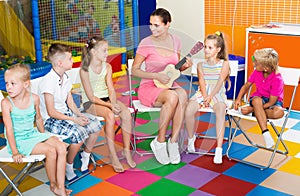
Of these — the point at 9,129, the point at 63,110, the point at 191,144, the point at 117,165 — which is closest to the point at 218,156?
the point at 191,144

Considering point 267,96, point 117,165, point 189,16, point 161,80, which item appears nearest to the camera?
point 161,80

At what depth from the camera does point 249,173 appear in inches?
137

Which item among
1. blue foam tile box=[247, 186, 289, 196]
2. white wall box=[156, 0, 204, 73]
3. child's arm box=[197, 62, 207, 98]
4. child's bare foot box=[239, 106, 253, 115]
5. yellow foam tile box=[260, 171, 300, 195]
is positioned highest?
white wall box=[156, 0, 204, 73]

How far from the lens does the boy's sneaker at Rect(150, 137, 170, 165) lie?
358 centimetres

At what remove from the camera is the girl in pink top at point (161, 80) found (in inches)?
123

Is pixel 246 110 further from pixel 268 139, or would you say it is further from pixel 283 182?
pixel 283 182

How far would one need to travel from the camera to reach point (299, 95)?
16.5 feet

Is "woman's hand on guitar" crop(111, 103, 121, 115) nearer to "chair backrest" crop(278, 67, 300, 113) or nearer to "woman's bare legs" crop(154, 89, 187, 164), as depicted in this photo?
"woman's bare legs" crop(154, 89, 187, 164)

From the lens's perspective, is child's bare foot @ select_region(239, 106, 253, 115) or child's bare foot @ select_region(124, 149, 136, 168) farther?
child's bare foot @ select_region(239, 106, 253, 115)

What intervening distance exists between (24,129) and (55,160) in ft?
1.05

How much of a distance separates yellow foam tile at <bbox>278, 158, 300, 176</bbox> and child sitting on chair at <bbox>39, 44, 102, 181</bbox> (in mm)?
1659

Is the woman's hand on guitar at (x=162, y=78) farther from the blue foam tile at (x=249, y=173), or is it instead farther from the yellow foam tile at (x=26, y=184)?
the yellow foam tile at (x=26, y=184)

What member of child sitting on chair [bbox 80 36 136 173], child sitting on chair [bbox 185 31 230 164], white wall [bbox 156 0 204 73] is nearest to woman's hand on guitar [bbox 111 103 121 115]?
child sitting on chair [bbox 80 36 136 173]

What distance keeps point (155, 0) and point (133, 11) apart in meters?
0.44
